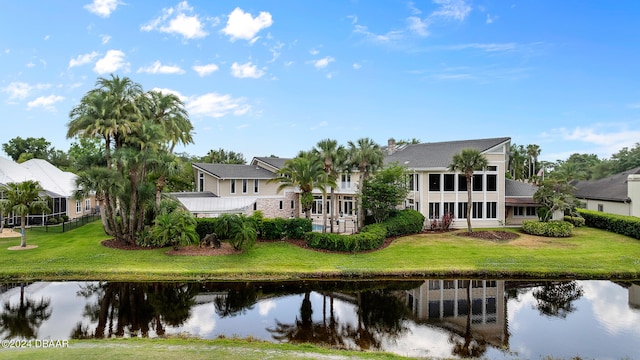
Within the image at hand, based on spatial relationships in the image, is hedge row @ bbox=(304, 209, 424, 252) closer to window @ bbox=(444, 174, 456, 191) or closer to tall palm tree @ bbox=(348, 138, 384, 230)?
tall palm tree @ bbox=(348, 138, 384, 230)

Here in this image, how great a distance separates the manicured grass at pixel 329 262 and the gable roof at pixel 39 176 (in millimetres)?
10963

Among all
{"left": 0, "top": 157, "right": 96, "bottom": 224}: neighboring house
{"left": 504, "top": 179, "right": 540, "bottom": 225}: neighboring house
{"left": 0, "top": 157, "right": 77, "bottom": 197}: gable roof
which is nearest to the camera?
{"left": 0, "top": 157, "right": 96, "bottom": 224}: neighboring house

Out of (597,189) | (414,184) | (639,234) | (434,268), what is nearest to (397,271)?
(434,268)

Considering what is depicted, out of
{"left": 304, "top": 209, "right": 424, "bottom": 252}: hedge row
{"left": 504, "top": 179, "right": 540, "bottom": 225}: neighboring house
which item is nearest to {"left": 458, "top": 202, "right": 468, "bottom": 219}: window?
{"left": 504, "top": 179, "right": 540, "bottom": 225}: neighboring house

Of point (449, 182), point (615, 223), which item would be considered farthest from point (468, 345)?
point (615, 223)

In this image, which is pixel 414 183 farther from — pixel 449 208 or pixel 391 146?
pixel 391 146

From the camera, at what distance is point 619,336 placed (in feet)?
45.5

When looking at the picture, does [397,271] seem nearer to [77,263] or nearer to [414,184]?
[414,184]

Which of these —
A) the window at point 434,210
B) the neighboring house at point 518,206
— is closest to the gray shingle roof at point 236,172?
the window at point 434,210

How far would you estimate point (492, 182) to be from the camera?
35281 millimetres

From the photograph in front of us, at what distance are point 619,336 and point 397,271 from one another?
34.2 ft

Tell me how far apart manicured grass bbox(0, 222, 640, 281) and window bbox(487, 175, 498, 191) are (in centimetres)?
817

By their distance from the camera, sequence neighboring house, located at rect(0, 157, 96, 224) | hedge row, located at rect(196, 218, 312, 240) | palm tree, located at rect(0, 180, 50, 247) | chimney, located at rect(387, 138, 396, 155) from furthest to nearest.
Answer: chimney, located at rect(387, 138, 396, 155) < neighboring house, located at rect(0, 157, 96, 224) < hedge row, located at rect(196, 218, 312, 240) < palm tree, located at rect(0, 180, 50, 247)

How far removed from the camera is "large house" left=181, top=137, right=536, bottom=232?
35.0 metres
